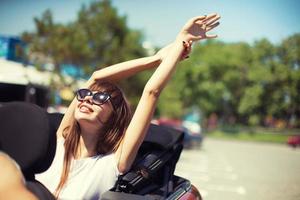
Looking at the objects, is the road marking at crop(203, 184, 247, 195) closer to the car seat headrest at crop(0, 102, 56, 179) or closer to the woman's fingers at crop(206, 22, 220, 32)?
the woman's fingers at crop(206, 22, 220, 32)

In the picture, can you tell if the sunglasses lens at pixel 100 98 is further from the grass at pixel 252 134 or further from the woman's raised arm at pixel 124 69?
the grass at pixel 252 134

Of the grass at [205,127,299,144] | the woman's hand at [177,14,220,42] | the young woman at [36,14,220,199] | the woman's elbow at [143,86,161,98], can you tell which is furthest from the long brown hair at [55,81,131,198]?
the grass at [205,127,299,144]

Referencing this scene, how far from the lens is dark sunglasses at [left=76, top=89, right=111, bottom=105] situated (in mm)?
2488

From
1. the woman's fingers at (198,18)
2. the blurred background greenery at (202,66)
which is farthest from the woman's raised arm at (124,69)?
the blurred background greenery at (202,66)

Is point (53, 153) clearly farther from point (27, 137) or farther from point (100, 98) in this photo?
point (100, 98)

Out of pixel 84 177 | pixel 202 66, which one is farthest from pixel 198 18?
pixel 202 66

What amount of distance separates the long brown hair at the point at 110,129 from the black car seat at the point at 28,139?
0.73 metres

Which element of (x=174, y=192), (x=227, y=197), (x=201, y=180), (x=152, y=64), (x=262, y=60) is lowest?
(x=262, y=60)

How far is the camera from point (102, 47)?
21234mm

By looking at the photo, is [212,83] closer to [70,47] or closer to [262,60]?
[262,60]

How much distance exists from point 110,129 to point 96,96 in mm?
219

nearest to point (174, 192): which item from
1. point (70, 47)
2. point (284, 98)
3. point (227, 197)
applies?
point (227, 197)

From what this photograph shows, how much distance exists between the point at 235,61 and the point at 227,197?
44.7 meters

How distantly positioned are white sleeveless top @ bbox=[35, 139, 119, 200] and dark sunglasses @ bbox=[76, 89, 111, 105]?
0.30m
